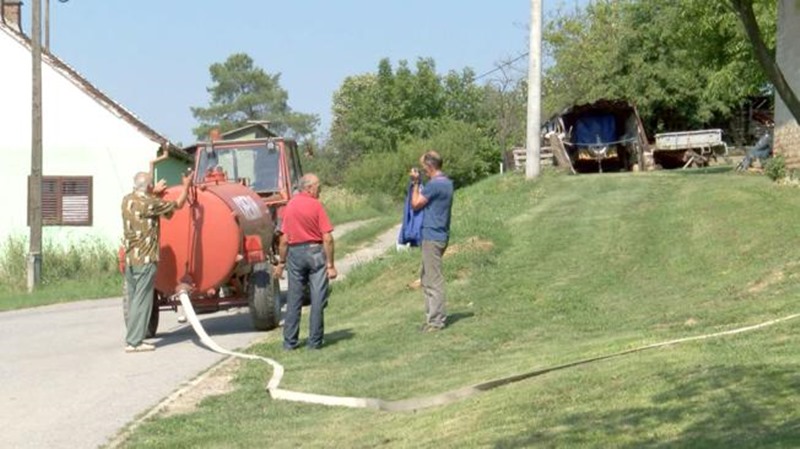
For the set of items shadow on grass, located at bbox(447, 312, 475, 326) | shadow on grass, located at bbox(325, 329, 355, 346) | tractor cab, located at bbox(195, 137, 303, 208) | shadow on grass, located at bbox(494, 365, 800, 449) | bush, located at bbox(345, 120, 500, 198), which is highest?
bush, located at bbox(345, 120, 500, 198)

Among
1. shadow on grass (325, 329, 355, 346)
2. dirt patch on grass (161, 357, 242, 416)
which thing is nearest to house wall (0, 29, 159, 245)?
shadow on grass (325, 329, 355, 346)

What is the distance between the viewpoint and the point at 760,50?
220 inches

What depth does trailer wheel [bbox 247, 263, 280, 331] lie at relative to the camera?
16.1 meters

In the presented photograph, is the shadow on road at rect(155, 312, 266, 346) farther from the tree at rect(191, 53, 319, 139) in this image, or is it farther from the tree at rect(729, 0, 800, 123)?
the tree at rect(191, 53, 319, 139)

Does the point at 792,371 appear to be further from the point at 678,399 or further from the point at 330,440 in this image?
the point at 330,440

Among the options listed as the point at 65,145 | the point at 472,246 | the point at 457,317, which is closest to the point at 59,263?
the point at 65,145

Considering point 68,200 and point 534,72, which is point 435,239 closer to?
point 534,72

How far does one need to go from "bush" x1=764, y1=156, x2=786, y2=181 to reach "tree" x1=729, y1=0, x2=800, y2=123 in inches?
786

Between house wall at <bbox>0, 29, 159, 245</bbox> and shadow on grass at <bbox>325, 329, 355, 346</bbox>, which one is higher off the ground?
house wall at <bbox>0, 29, 159, 245</bbox>

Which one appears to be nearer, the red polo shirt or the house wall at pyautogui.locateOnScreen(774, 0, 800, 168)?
the red polo shirt

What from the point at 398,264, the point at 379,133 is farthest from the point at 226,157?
the point at 379,133

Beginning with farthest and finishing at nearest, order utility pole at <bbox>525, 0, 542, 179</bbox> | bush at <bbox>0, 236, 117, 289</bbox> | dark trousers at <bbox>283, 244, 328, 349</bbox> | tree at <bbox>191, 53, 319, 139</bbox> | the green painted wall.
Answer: tree at <bbox>191, 53, 319, 139</bbox>, the green painted wall, utility pole at <bbox>525, 0, 542, 179</bbox>, bush at <bbox>0, 236, 117, 289</bbox>, dark trousers at <bbox>283, 244, 328, 349</bbox>

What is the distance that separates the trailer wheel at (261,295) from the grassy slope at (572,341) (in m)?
0.73

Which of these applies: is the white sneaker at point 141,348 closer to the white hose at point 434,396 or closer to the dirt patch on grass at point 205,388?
the dirt patch on grass at point 205,388
